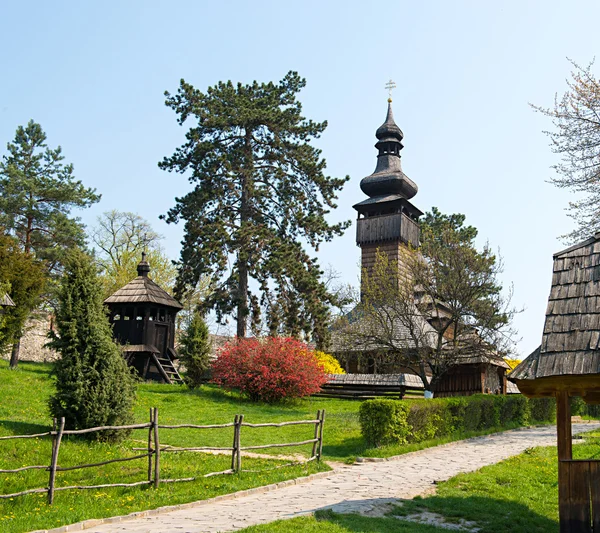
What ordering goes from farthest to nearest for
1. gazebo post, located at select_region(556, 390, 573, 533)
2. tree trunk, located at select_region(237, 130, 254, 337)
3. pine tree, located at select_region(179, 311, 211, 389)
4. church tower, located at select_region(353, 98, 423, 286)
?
church tower, located at select_region(353, 98, 423, 286), tree trunk, located at select_region(237, 130, 254, 337), pine tree, located at select_region(179, 311, 211, 389), gazebo post, located at select_region(556, 390, 573, 533)

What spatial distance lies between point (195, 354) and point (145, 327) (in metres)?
4.44

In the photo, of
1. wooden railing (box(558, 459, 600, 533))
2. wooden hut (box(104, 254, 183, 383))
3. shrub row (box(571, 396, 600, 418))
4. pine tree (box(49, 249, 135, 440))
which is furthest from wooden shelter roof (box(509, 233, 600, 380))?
wooden hut (box(104, 254, 183, 383))

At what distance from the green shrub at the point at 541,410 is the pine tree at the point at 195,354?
12130mm

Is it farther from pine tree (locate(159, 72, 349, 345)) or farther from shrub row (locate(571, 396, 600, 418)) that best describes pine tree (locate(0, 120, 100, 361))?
shrub row (locate(571, 396, 600, 418))

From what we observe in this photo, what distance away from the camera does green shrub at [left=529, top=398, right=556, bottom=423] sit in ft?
79.5

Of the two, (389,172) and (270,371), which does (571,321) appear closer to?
(270,371)

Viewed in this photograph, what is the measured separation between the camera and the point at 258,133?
3447 cm

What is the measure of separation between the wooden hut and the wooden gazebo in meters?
22.0

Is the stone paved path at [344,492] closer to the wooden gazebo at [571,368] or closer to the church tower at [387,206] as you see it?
the wooden gazebo at [571,368]

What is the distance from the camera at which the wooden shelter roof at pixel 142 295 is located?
29375mm

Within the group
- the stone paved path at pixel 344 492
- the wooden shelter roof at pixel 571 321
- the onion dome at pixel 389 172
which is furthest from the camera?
the onion dome at pixel 389 172

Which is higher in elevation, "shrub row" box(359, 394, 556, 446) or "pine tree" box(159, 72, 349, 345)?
"pine tree" box(159, 72, 349, 345)

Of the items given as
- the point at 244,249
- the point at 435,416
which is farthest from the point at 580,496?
the point at 244,249

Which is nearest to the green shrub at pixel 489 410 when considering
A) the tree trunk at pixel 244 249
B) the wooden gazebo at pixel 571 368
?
the wooden gazebo at pixel 571 368
